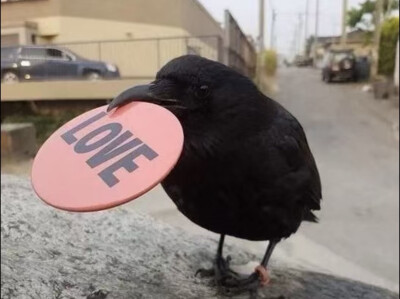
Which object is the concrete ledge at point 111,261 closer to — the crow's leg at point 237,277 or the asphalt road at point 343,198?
the crow's leg at point 237,277

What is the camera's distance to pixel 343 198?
5648 millimetres

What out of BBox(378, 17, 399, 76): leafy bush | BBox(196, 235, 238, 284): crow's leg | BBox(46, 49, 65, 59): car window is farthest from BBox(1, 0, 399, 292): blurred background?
→ BBox(378, 17, 399, 76): leafy bush

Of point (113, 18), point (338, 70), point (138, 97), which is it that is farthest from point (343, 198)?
point (138, 97)

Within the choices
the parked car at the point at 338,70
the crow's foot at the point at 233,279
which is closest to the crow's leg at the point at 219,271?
the crow's foot at the point at 233,279

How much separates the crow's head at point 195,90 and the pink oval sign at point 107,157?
0.06 meters

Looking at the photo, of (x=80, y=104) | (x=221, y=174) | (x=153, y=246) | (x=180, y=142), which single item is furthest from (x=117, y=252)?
(x=180, y=142)

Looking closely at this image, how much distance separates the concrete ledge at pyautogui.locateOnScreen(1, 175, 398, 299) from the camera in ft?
4.19

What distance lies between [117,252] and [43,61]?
2.27ft

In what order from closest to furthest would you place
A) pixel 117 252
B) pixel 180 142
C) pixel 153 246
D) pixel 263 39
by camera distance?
pixel 180 142, pixel 263 39, pixel 117 252, pixel 153 246

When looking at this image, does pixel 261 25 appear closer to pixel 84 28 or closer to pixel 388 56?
pixel 84 28

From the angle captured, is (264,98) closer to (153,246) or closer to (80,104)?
(80,104)

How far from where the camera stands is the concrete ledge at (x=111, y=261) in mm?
1277

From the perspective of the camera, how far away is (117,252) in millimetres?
1643

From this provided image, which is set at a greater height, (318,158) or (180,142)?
(180,142)
